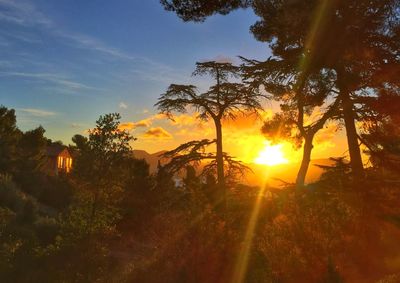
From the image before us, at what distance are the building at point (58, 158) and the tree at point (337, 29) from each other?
6809 centimetres

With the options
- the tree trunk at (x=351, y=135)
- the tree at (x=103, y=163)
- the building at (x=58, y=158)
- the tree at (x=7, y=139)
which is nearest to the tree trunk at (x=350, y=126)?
the tree trunk at (x=351, y=135)

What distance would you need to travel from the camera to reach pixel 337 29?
15852mm

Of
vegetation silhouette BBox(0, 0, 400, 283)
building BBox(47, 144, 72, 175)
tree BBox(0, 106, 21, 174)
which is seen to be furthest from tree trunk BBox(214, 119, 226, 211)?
building BBox(47, 144, 72, 175)

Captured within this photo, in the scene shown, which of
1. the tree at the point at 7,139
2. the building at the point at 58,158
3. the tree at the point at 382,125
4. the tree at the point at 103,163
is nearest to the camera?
the tree at the point at 382,125

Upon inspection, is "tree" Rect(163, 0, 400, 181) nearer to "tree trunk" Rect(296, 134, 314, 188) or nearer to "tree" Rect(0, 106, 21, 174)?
"tree trunk" Rect(296, 134, 314, 188)

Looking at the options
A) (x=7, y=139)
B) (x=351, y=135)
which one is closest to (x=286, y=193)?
(x=351, y=135)

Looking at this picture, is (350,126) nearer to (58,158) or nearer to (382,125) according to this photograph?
(382,125)

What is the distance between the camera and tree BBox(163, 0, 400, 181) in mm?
15242

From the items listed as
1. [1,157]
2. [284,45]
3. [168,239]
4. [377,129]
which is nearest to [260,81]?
[284,45]

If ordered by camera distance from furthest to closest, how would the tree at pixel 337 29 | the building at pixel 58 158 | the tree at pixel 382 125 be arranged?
the building at pixel 58 158, the tree at pixel 382 125, the tree at pixel 337 29

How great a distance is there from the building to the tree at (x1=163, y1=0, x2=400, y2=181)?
223ft

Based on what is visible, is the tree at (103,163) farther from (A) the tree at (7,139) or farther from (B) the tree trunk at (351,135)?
(A) the tree at (7,139)

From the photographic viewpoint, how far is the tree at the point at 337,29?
15.2 m

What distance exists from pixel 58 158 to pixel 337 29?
74980 millimetres
